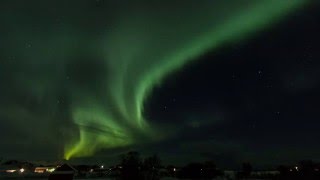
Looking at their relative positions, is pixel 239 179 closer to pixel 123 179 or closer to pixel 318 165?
Result: pixel 318 165

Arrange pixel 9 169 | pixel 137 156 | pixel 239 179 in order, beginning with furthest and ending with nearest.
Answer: pixel 9 169
pixel 239 179
pixel 137 156

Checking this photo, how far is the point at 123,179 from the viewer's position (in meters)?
65.6

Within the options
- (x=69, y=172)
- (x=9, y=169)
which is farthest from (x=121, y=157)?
(x=9, y=169)

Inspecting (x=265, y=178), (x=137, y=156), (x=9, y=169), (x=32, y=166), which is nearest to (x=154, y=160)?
(x=137, y=156)

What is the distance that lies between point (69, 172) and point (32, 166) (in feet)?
299

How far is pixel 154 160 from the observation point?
8219cm

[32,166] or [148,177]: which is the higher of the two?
[32,166]

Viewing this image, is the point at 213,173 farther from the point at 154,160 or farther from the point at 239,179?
the point at 154,160

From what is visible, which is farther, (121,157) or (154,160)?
(154,160)

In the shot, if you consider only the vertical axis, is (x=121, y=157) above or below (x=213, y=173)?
below

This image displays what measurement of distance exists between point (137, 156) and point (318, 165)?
55.8 metres

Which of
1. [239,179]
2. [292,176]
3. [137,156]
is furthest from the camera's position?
[239,179]

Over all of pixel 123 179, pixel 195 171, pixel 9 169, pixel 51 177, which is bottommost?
pixel 123 179

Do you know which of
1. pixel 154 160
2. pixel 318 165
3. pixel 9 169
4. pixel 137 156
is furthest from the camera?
pixel 9 169
